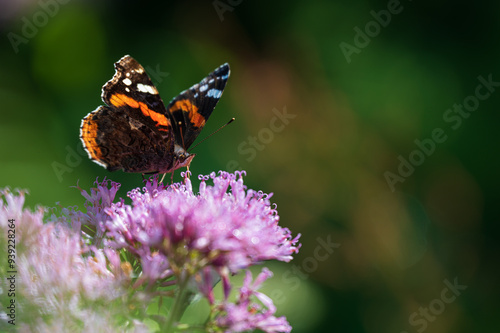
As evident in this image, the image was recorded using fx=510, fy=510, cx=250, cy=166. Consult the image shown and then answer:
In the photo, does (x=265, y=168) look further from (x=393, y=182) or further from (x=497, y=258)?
(x=497, y=258)

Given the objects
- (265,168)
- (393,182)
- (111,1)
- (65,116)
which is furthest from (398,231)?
(111,1)

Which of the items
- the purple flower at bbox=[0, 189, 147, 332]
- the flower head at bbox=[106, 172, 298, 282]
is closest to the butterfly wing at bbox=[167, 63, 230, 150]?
the flower head at bbox=[106, 172, 298, 282]

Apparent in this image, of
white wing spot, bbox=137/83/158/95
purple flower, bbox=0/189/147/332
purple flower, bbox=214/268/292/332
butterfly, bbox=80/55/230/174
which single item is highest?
white wing spot, bbox=137/83/158/95

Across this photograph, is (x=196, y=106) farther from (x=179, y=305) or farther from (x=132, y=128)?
(x=179, y=305)

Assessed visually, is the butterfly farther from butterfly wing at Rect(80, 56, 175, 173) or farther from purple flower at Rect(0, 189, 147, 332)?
purple flower at Rect(0, 189, 147, 332)

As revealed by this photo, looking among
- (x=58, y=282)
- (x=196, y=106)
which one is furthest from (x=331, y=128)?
(x=58, y=282)

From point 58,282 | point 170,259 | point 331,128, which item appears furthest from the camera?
point 331,128
